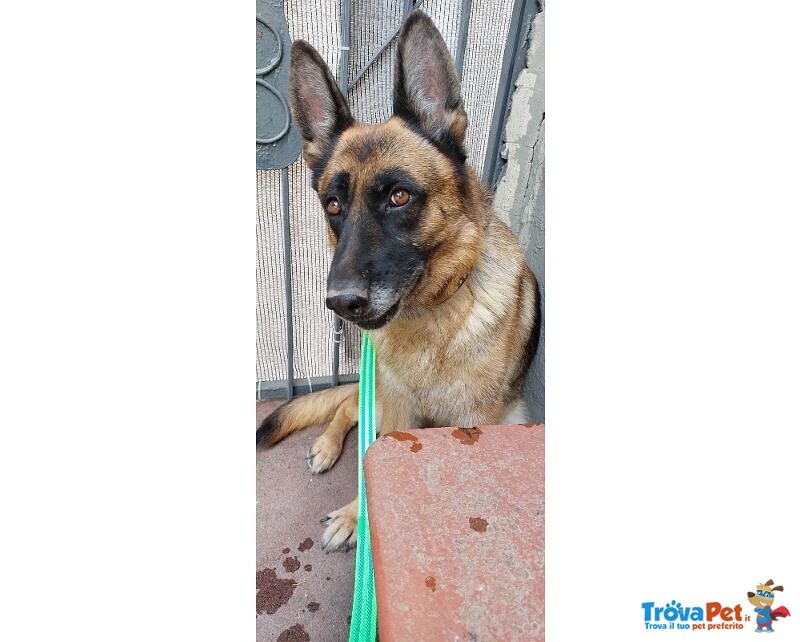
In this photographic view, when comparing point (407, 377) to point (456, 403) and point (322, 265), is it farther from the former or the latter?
point (322, 265)

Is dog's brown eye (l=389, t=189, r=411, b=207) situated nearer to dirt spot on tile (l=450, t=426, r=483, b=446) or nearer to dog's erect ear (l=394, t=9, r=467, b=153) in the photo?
dog's erect ear (l=394, t=9, r=467, b=153)

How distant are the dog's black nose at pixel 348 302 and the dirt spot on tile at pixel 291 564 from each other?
1.18m

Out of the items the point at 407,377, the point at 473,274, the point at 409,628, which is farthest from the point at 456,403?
the point at 409,628

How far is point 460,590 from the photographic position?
2.09ft

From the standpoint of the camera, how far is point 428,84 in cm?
131

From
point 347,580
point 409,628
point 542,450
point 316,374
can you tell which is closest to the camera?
point 409,628

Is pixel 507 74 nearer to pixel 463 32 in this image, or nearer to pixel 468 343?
pixel 463 32

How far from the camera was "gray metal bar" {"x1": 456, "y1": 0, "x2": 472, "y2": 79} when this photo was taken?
1549 millimetres

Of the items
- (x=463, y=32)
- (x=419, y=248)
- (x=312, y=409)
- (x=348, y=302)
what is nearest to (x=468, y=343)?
(x=419, y=248)

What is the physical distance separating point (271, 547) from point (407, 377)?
0.96m

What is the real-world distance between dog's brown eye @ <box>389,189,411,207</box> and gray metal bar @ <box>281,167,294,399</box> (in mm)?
735

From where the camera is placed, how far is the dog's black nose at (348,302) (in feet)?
3.59
